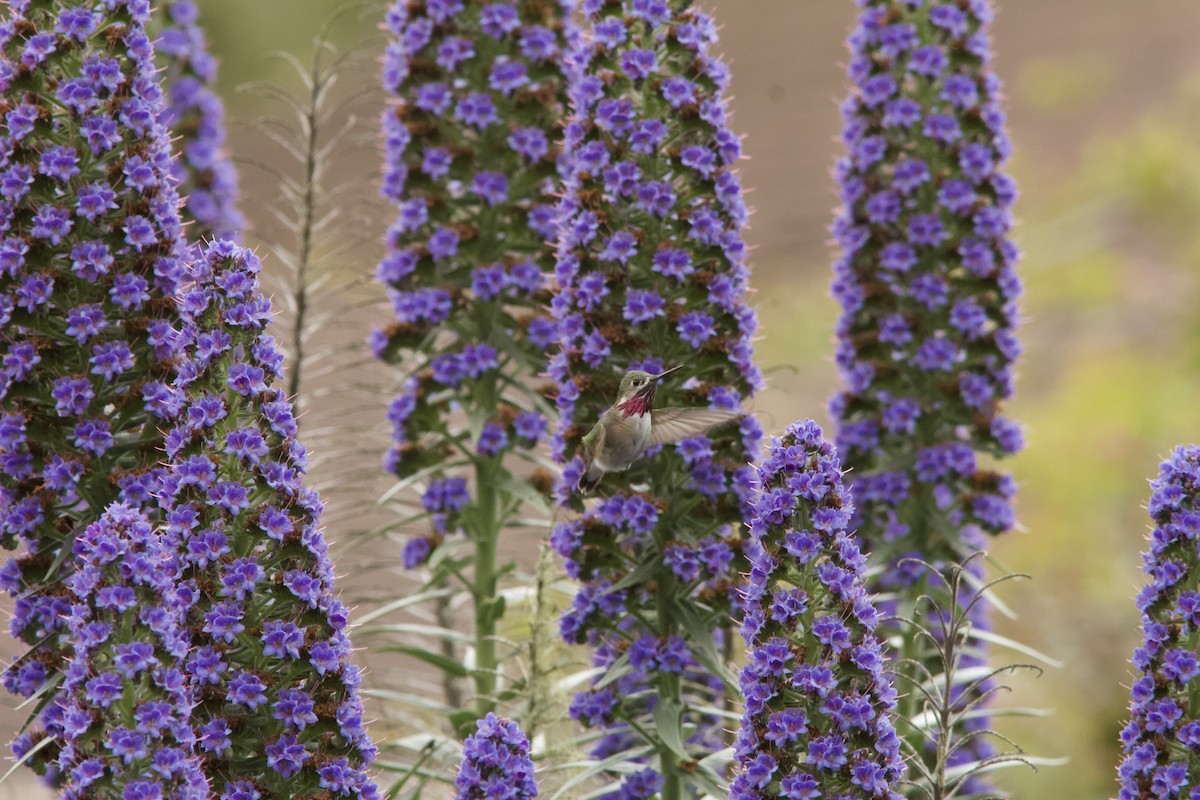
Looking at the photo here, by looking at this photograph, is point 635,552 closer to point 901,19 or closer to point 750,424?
point 750,424

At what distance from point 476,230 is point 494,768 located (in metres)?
3.01

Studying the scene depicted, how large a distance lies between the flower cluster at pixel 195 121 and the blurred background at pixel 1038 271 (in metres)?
0.35

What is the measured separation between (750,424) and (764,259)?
544 inches

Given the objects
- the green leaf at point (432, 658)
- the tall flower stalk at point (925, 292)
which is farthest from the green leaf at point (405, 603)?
the tall flower stalk at point (925, 292)

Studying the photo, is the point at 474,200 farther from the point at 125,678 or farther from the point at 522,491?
the point at 125,678

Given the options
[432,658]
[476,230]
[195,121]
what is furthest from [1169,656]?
[195,121]

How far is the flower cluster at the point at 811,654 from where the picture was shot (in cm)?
382

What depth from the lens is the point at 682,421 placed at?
510 centimetres

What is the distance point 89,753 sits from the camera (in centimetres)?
345

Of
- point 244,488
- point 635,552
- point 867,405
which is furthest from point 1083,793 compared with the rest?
point 244,488

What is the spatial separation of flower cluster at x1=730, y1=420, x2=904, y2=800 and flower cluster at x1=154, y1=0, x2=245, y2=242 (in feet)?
13.8

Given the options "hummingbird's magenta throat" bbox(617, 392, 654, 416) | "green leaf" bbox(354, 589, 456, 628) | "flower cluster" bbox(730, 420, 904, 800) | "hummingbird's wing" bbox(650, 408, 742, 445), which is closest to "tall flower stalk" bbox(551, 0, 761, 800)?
"hummingbird's wing" bbox(650, 408, 742, 445)

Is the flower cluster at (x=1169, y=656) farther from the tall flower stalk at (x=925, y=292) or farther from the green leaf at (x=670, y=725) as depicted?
the tall flower stalk at (x=925, y=292)

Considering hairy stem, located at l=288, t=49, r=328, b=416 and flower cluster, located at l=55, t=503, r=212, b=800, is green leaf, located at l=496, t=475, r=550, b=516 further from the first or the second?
flower cluster, located at l=55, t=503, r=212, b=800
